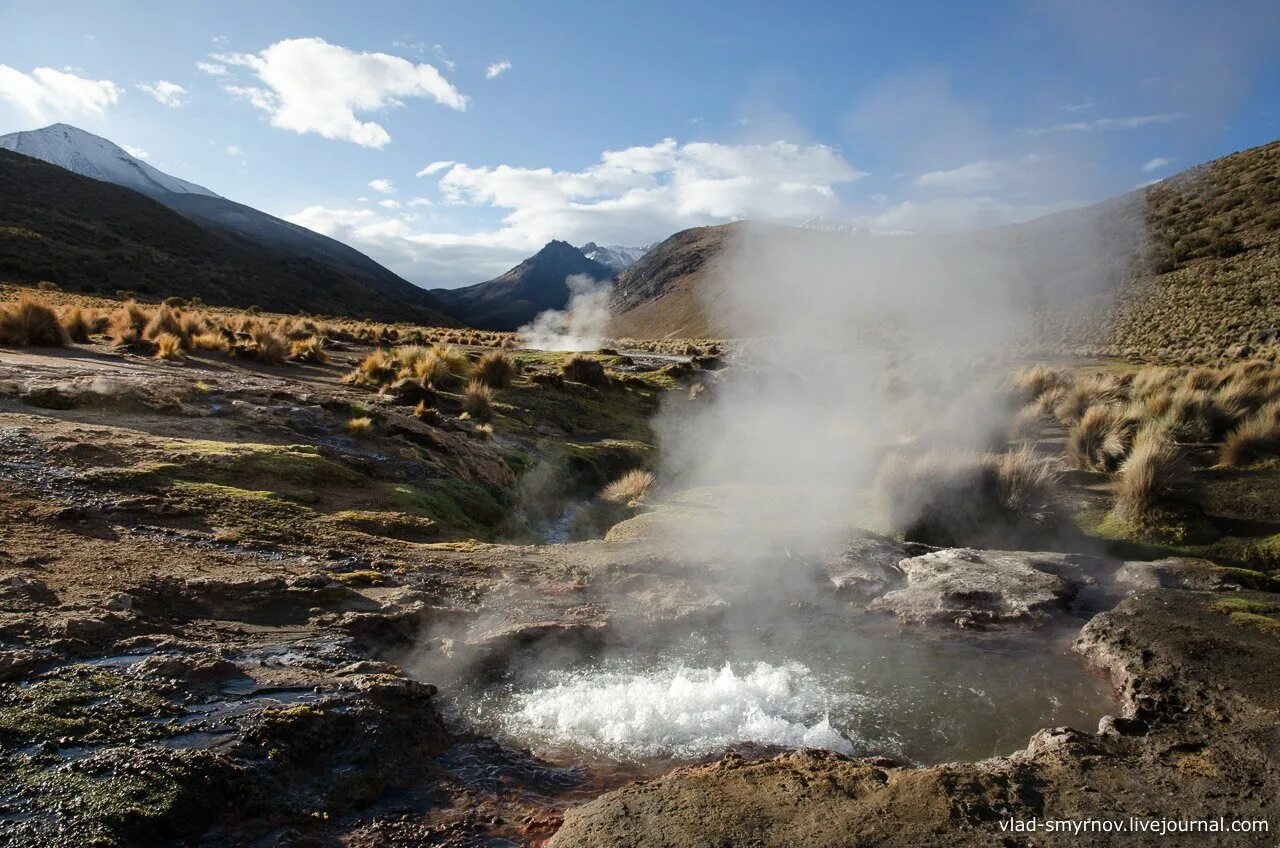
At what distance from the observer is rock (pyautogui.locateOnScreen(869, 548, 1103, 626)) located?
6.15 m

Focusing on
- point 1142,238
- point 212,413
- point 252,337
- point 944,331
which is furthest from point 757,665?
point 252,337

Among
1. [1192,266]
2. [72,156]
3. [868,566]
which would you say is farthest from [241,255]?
[72,156]

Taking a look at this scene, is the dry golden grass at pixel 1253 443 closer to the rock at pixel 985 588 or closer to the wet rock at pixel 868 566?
the rock at pixel 985 588

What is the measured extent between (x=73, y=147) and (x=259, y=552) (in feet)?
868

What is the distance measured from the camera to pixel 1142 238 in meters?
13.9

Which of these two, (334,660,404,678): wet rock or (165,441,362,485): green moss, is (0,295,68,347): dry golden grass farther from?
(334,660,404,678): wet rock

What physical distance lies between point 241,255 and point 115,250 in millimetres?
36814

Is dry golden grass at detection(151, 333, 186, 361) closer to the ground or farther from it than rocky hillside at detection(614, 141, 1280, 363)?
closer to the ground

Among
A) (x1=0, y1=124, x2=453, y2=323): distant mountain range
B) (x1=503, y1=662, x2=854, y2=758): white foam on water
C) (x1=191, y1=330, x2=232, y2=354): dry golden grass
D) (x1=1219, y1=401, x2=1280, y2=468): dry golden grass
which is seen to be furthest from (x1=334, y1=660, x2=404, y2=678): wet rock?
(x1=0, y1=124, x2=453, y2=323): distant mountain range

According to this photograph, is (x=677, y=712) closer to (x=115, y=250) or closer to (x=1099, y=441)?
(x=1099, y=441)

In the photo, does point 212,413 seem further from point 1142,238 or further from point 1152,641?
point 1142,238

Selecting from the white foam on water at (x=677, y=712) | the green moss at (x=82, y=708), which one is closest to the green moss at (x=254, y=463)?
the green moss at (x=82, y=708)

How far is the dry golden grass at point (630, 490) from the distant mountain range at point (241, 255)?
48818 millimetres

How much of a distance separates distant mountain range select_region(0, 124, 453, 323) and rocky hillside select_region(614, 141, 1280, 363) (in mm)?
55356
